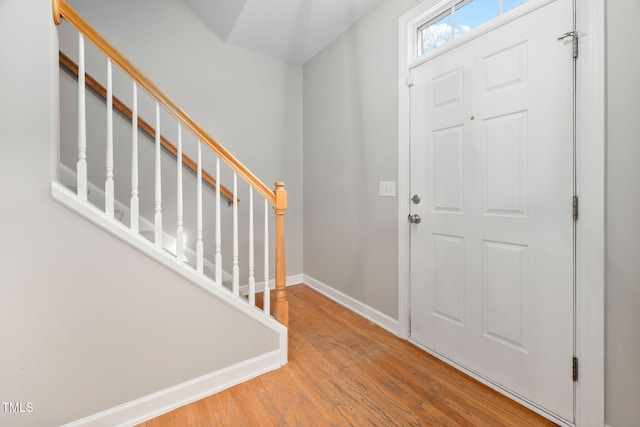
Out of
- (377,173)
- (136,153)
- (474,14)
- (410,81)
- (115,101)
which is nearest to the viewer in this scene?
(136,153)

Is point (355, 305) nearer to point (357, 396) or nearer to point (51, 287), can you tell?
point (357, 396)

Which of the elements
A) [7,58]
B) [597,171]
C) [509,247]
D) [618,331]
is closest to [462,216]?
[509,247]

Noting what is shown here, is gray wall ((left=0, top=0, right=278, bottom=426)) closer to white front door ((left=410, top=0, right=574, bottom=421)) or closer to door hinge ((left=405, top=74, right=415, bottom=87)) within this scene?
white front door ((left=410, top=0, right=574, bottom=421))

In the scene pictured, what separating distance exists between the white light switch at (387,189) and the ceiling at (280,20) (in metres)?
1.45

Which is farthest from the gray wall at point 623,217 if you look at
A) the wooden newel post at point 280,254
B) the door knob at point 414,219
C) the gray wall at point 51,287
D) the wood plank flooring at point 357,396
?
the gray wall at point 51,287

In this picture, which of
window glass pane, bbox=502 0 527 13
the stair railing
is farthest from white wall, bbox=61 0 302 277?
window glass pane, bbox=502 0 527 13

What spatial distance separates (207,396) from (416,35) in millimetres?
2645

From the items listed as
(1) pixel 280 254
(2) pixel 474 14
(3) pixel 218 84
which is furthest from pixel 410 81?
(3) pixel 218 84

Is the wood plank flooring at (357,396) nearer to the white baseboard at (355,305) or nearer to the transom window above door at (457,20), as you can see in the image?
the white baseboard at (355,305)

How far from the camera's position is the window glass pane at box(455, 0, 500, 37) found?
149 cm

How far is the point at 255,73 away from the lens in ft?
9.44

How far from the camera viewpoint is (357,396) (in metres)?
1.44

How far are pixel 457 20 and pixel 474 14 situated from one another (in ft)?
0.34

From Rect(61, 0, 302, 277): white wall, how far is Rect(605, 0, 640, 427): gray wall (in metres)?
2.57
